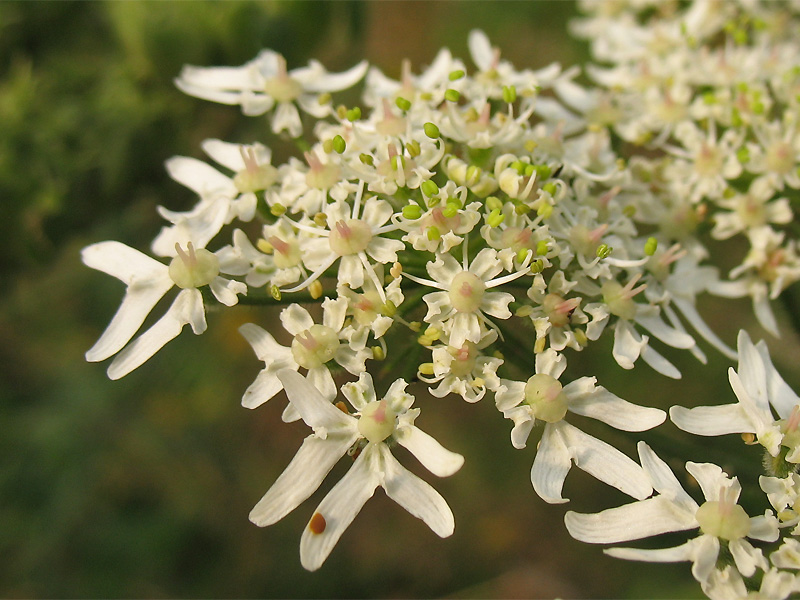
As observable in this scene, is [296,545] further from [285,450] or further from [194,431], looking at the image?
[194,431]

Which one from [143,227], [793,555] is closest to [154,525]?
[143,227]

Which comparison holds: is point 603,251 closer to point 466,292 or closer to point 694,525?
point 466,292

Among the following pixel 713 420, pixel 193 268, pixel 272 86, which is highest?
pixel 272 86

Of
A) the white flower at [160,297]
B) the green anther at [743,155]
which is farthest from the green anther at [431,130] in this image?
the green anther at [743,155]

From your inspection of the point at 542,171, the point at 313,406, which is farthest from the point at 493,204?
the point at 313,406

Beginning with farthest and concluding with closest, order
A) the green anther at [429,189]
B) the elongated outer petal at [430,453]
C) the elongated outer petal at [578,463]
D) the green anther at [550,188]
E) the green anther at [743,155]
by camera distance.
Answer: the green anther at [743,155]
the green anther at [550,188]
the green anther at [429,189]
the elongated outer petal at [578,463]
the elongated outer petal at [430,453]

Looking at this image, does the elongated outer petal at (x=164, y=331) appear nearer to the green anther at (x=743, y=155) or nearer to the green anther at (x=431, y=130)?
the green anther at (x=431, y=130)
